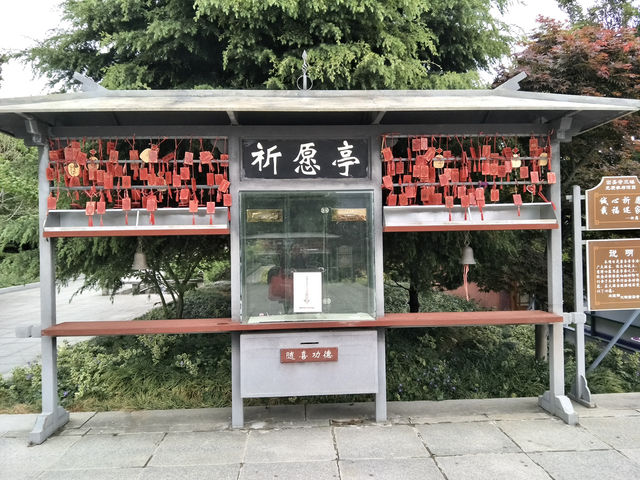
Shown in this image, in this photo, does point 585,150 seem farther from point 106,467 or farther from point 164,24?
point 106,467

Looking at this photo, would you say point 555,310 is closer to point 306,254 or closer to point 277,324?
point 306,254

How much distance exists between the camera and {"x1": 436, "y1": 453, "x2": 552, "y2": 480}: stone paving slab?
138 inches

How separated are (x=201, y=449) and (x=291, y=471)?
981 mm

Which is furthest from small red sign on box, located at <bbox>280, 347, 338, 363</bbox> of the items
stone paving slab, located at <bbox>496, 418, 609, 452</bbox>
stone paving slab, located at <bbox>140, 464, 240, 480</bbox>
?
stone paving slab, located at <bbox>496, 418, 609, 452</bbox>

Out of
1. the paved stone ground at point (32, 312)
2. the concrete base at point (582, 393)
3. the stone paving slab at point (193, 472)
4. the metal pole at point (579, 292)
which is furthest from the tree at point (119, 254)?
the concrete base at point (582, 393)

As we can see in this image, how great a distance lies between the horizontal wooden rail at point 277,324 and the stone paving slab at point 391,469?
51.6 inches

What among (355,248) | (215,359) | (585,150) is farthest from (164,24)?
(585,150)

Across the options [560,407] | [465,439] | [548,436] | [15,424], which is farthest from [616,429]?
[15,424]

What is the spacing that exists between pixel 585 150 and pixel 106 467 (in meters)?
7.13

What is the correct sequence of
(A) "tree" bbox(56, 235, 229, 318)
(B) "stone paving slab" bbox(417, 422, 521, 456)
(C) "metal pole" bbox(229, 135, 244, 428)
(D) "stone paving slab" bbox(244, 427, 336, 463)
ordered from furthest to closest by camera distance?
(A) "tree" bbox(56, 235, 229, 318)
(C) "metal pole" bbox(229, 135, 244, 428)
(B) "stone paving slab" bbox(417, 422, 521, 456)
(D) "stone paving slab" bbox(244, 427, 336, 463)

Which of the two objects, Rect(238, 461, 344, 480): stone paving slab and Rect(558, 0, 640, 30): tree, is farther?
Rect(558, 0, 640, 30): tree

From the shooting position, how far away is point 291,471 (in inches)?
142

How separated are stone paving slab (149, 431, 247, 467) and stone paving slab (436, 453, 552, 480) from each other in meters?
1.85

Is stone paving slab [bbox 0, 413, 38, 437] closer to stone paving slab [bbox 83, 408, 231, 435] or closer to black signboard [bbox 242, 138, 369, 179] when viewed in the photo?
stone paving slab [bbox 83, 408, 231, 435]
